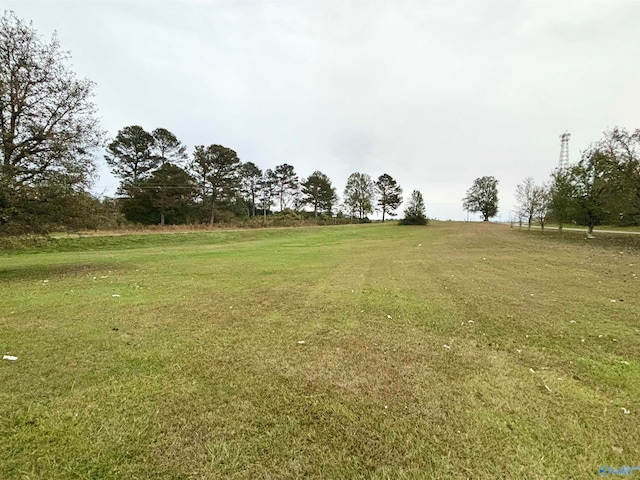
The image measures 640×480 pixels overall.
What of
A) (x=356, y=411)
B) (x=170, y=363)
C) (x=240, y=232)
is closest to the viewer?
(x=356, y=411)

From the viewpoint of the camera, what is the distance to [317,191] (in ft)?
208

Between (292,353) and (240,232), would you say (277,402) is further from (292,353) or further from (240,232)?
(240,232)

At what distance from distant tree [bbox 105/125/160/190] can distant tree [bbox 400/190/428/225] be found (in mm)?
41935

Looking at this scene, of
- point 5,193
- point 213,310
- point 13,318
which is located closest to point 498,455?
point 213,310

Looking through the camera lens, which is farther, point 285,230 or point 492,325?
point 285,230

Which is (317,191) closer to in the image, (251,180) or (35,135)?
(251,180)

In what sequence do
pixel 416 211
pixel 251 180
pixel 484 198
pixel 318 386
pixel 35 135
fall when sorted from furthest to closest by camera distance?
pixel 484 198, pixel 251 180, pixel 416 211, pixel 35 135, pixel 318 386

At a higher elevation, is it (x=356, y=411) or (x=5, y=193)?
(x=5, y=193)

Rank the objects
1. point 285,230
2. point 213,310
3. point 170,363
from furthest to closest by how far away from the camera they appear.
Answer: point 285,230 → point 213,310 → point 170,363

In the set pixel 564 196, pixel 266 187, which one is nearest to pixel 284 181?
pixel 266 187

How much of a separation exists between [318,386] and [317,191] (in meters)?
61.3

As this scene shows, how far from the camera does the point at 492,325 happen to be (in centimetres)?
525

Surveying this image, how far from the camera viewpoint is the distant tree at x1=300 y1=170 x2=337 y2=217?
62938 millimetres

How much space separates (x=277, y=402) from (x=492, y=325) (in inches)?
167
